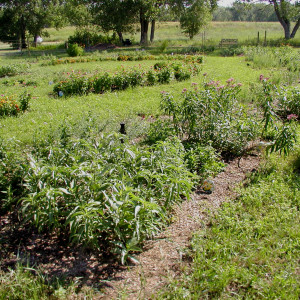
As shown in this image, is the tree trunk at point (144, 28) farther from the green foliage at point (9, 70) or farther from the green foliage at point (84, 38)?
the green foliage at point (9, 70)

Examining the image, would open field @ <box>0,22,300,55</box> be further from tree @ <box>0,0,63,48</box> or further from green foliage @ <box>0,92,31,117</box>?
green foliage @ <box>0,92,31,117</box>

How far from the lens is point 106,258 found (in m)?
2.68

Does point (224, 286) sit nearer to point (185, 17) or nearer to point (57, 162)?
point (57, 162)

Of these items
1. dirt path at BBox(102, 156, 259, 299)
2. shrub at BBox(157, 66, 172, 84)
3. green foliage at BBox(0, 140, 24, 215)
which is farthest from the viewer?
shrub at BBox(157, 66, 172, 84)

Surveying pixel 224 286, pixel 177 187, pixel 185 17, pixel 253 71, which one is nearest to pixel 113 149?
pixel 177 187

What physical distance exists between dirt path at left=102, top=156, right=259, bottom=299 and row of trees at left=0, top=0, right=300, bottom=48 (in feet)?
84.4

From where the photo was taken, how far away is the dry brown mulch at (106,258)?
7.88 ft

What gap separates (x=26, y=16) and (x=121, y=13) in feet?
41.1

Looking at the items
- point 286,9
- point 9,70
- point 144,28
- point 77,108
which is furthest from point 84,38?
point 77,108

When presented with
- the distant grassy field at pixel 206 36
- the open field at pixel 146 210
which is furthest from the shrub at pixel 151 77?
the distant grassy field at pixel 206 36

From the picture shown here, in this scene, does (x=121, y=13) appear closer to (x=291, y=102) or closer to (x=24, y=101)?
(x=24, y=101)

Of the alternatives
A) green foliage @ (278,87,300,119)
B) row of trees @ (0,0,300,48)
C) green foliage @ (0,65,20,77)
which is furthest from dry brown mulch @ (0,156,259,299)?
row of trees @ (0,0,300,48)

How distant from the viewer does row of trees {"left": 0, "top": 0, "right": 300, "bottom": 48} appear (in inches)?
1035

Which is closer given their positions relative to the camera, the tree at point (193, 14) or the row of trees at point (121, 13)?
the row of trees at point (121, 13)
